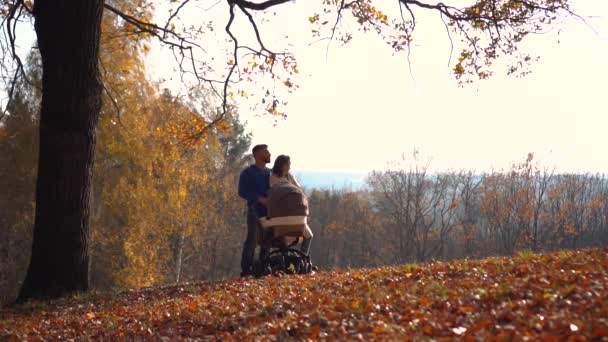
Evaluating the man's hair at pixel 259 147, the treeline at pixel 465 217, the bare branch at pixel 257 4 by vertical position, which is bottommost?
the treeline at pixel 465 217

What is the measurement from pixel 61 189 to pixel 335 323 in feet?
19.9

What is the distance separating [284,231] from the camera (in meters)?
10.2

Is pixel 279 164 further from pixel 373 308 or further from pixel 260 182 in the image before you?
pixel 373 308

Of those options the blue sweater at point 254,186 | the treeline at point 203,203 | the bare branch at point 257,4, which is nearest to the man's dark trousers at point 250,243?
the blue sweater at point 254,186

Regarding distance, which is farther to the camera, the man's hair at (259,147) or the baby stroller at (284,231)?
the man's hair at (259,147)

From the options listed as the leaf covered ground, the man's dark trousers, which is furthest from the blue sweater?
the leaf covered ground

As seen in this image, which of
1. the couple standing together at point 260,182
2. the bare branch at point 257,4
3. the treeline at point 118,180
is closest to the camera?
the couple standing together at point 260,182

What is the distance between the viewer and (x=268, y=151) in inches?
436

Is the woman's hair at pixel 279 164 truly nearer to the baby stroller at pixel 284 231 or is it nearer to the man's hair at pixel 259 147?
the man's hair at pixel 259 147

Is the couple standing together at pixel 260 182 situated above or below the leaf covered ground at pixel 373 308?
above

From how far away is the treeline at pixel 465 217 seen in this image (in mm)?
60938

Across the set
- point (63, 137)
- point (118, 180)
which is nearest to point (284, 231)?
point (63, 137)

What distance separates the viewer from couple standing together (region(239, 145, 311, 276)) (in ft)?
35.1

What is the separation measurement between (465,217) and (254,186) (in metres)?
58.9
